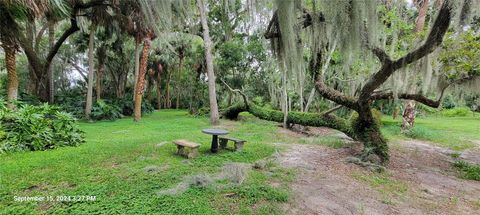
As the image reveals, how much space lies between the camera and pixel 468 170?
4.69m

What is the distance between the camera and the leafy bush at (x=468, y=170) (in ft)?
14.2

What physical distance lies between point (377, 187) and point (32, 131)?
604cm

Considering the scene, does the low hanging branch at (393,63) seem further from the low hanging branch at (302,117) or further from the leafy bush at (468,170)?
the low hanging branch at (302,117)

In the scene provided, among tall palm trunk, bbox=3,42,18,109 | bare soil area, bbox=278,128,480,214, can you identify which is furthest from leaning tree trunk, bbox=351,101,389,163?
tall palm trunk, bbox=3,42,18,109

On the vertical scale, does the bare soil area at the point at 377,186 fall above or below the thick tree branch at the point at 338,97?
below

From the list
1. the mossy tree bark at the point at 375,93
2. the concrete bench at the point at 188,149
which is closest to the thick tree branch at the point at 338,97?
the mossy tree bark at the point at 375,93

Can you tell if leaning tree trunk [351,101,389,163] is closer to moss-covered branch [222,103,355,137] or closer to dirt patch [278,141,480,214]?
dirt patch [278,141,480,214]

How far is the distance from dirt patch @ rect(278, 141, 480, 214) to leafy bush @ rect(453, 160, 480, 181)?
0.18m

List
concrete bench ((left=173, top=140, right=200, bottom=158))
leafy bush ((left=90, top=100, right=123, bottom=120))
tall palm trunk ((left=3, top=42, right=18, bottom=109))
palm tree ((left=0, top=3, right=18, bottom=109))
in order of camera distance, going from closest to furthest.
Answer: concrete bench ((left=173, top=140, right=200, bottom=158)) < palm tree ((left=0, top=3, right=18, bottom=109)) < tall palm trunk ((left=3, top=42, right=18, bottom=109)) < leafy bush ((left=90, top=100, right=123, bottom=120))

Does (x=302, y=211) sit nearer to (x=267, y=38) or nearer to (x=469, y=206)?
(x=469, y=206)

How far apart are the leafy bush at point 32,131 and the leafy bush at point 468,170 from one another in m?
7.42

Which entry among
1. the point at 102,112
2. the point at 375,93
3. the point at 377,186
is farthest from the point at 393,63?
the point at 102,112

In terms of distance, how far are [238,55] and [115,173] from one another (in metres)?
9.91

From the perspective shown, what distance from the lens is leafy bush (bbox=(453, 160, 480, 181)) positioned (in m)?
4.32
